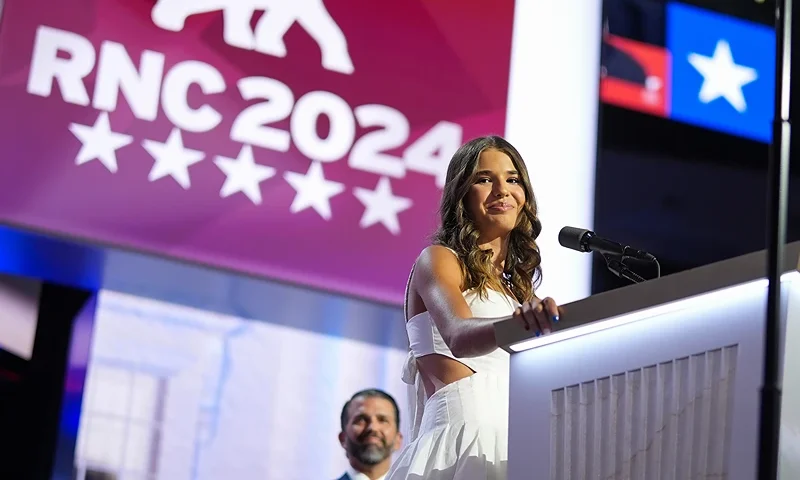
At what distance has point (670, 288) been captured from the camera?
6.40ft

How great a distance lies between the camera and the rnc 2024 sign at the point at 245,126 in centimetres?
447

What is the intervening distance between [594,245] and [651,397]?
1.69 ft

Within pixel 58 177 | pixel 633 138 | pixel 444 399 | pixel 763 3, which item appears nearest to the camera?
pixel 444 399

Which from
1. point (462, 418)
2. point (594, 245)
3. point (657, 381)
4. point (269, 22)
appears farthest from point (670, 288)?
point (269, 22)

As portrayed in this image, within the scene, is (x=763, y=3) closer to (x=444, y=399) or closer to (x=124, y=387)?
(x=124, y=387)

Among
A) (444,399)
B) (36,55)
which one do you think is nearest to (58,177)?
(36,55)

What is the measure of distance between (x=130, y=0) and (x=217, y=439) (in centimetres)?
170

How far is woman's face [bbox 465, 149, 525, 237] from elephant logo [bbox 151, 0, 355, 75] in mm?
2293

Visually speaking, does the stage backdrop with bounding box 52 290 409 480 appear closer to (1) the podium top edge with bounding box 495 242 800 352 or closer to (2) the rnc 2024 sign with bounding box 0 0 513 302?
(2) the rnc 2024 sign with bounding box 0 0 513 302

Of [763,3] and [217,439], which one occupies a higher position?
[763,3]

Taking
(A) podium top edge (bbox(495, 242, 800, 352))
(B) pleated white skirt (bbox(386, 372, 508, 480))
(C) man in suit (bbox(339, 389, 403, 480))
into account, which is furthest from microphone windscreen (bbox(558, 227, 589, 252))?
(C) man in suit (bbox(339, 389, 403, 480))

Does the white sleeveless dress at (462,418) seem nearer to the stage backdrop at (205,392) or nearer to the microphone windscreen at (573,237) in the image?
the microphone windscreen at (573,237)

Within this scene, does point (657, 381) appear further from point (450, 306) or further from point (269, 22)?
point (269, 22)

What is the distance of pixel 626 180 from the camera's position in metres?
5.95
